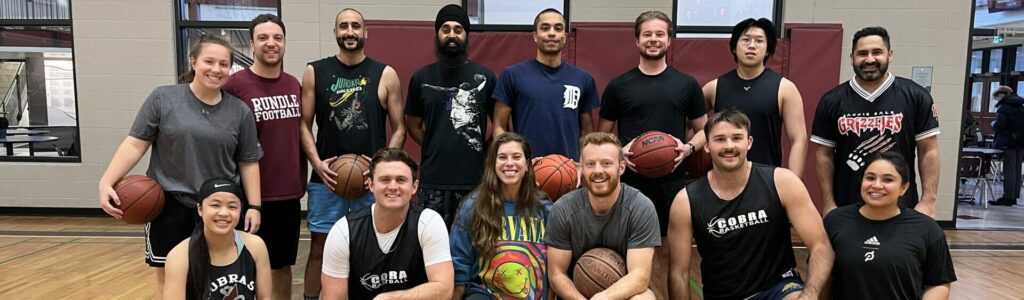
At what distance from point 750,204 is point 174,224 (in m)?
2.52

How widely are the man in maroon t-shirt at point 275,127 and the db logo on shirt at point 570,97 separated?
1.38 meters

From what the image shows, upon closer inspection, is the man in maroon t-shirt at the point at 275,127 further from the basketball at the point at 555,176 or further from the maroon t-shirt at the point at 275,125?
the basketball at the point at 555,176

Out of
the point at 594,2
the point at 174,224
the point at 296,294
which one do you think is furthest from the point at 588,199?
the point at 594,2

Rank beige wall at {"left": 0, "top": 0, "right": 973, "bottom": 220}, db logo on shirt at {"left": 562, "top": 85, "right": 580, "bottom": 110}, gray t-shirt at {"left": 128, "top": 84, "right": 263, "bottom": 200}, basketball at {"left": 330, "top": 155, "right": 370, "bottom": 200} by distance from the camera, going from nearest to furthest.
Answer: gray t-shirt at {"left": 128, "top": 84, "right": 263, "bottom": 200}, basketball at {"left": 330, "top": 155, "right": 370, "bottom": 200}, db logo on shirt at {"left": 562, "top": 85, "right": 580, "bottom": 110}, beige wall at {"left": 0, "top": 0, "right": 973, "bottom": 220}

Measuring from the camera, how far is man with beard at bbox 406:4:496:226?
123 inches

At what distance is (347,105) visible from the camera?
10.3ft

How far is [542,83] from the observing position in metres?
3.10

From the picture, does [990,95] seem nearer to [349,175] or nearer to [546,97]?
[546,97]

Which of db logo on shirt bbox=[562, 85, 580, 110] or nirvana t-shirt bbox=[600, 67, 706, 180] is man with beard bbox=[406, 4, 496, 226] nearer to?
db logo on shirt bbox=[562, 85, 580, 110]

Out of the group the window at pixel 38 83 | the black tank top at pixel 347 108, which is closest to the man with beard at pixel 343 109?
the black tank top at pixel 347 108

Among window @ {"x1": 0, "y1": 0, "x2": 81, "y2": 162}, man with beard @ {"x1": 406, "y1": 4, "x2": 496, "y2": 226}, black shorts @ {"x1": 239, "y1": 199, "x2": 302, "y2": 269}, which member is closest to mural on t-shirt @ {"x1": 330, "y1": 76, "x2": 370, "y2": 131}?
man with beard @ {"x1": 406, "y1": 4, "x2": 496, "y2": 226}

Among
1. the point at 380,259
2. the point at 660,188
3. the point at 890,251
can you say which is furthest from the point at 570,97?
the point at 890,251

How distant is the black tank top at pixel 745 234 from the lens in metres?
2.53

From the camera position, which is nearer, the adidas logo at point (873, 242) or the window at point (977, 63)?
the adidas logo at point (873, 242)
